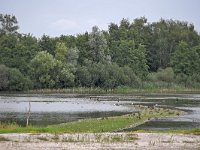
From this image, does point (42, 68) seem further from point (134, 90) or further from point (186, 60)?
point (186, 60)

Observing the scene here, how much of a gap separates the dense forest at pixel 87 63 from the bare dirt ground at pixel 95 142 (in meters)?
119

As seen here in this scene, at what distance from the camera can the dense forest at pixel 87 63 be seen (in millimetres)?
158875

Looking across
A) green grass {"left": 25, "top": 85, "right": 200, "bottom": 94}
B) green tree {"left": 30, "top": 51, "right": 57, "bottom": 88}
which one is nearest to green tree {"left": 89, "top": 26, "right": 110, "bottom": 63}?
green grass {"left": 25, "top": 85, "right": 200, "bottom": 94}

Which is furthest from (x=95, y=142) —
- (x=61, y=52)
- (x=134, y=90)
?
(x=61, y=52)

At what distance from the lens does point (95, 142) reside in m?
31.5

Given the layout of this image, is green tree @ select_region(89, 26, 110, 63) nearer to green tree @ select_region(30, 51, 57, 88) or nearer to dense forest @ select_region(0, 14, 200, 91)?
dense forest @ select_region(0, 14, 200, 91)

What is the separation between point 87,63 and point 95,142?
458 feet

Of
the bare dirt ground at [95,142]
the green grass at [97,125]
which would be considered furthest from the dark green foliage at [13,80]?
the bare dirt ground at [95,142]

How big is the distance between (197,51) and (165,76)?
20650mm

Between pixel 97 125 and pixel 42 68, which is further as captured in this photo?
pixel 42 68

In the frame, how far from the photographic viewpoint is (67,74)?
15838 cm

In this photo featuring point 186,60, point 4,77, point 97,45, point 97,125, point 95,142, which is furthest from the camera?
point 186,60

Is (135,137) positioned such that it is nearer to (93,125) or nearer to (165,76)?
(93,125)

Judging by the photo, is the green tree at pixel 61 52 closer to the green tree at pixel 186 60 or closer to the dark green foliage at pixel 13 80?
the dark green foliage at pixel 13 80
